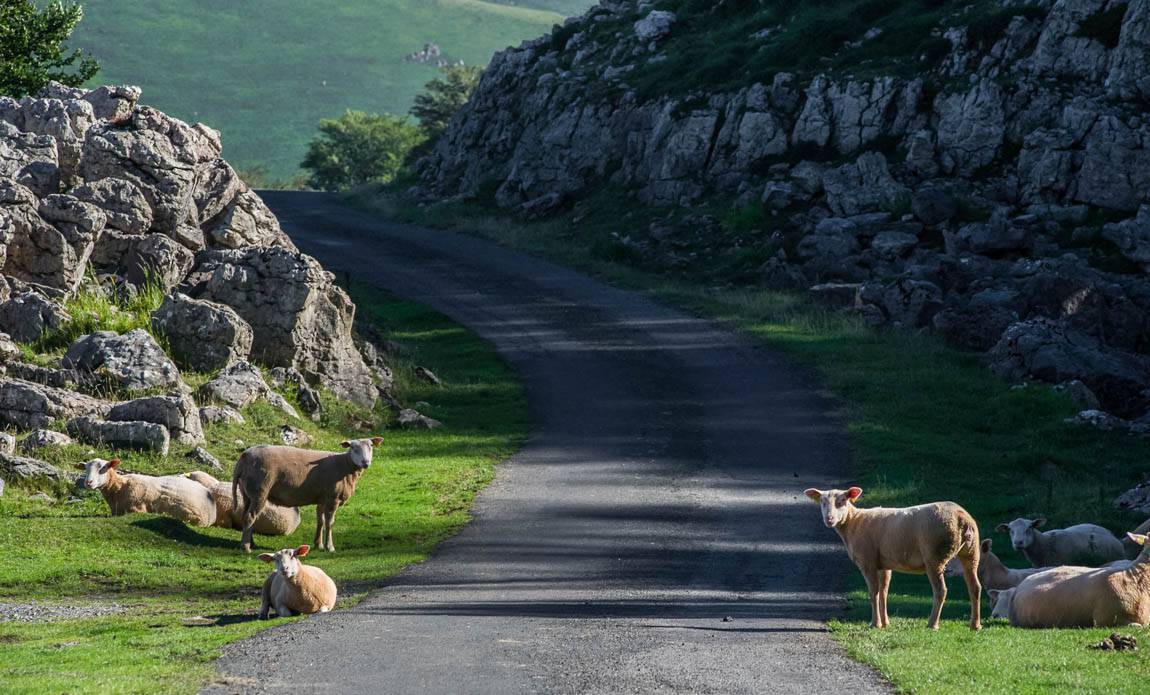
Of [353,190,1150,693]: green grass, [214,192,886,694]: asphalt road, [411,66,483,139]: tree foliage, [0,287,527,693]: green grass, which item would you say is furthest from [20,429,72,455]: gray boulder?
[411,66,483,139]: tree foliage

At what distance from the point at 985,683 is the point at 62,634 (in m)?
12.0

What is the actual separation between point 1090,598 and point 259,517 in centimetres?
1520

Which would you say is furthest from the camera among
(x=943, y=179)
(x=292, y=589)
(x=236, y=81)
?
(x=236, y=81)

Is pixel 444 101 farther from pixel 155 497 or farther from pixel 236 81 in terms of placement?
pixel 155 497

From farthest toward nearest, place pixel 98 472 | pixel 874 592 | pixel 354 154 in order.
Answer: pixel 354 154, pixel 98 472, pixel 874 592

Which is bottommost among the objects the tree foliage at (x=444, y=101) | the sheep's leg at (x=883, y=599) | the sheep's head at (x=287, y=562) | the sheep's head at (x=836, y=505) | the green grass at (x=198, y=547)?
the green grass at (x=198, y=547)

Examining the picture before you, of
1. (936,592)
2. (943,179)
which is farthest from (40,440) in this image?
(943,179)

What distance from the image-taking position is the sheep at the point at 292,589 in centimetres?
2064

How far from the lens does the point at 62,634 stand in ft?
65.0

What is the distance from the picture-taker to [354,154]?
119 metres

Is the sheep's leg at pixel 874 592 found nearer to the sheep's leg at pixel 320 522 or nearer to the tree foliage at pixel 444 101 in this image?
the sheep's leg at pixel 320 522

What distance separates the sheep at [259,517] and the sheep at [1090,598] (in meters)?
14.0

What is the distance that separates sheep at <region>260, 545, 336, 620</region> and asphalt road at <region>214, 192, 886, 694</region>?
0.74 metres

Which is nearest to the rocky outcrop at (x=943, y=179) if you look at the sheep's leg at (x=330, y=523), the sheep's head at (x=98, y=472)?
the sheep's leg at (x=330, y=523)
